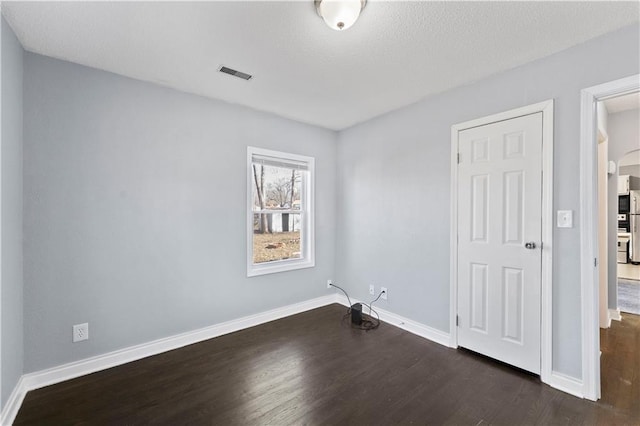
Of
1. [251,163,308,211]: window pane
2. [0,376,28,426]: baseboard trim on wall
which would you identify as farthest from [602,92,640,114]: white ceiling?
[0,376,28,426]: baseboard trim on wall

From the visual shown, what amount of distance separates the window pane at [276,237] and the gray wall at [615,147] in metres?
3.78

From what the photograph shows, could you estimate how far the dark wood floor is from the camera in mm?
1779

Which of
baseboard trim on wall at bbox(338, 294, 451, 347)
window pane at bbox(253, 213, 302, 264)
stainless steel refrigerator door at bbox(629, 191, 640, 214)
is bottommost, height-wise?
baseboard trim on wall at bbox(338, 294, 451, 347)

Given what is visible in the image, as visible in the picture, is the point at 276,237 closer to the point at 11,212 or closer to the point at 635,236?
the point at 11,212

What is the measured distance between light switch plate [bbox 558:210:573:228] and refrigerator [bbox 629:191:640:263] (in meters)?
7.04

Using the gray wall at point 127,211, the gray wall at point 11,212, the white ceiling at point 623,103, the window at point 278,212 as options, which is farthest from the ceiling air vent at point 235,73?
the white ceiling at point 623,103

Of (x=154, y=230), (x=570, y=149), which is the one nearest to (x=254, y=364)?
(x=154, y=230)

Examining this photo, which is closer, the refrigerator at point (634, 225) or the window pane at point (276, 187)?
the window pane at point (276, 187)

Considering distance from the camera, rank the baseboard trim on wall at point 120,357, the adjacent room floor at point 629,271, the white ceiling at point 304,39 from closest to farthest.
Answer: the white ceiling at point 304,39
the baseboard trim on wall at point 120,357
the adjacent room floor at point 629,271

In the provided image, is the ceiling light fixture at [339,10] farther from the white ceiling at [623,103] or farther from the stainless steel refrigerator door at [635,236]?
the stainless steel refrigerator door at [635,236]

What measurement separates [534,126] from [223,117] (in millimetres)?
2853

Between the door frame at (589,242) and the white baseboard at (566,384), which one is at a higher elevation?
the door frame at (589,242)

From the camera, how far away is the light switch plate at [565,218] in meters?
2.01

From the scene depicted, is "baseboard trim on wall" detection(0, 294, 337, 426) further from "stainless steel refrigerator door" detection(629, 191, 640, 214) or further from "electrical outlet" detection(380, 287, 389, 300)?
"stainless steel refrigerator door" detection(629, 191, 640, 214)
